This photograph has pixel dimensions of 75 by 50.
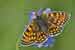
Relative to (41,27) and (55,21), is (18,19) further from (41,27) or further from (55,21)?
(55,21)

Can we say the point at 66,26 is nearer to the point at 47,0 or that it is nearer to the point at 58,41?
the point at 58,41

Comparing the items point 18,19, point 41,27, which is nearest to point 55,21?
point 41,27

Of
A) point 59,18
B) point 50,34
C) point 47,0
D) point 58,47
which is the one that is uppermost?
point 47,0

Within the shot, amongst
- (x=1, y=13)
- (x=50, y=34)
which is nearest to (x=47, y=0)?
(x=50, y=34)
